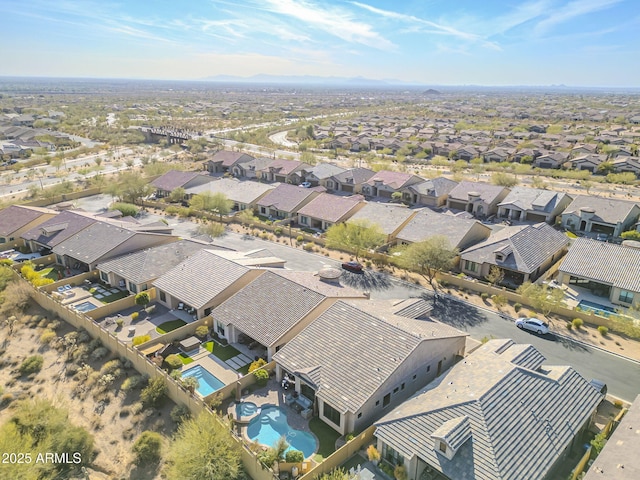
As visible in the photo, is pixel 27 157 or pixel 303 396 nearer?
pixel 303 396

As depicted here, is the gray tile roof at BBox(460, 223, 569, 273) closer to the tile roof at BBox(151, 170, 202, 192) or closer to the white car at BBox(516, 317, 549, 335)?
the white car at BBox(516, 317, 549, 335)

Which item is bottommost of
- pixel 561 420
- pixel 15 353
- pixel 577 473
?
pixel 15 353

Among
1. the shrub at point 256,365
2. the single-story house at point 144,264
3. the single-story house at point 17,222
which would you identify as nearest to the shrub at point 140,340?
the single-story house at point 144,264

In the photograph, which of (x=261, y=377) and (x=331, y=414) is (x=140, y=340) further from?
(x=331, y=414)

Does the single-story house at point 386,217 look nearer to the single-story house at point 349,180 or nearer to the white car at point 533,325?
the single-story house at point 349,180

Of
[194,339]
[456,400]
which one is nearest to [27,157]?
[194,339]

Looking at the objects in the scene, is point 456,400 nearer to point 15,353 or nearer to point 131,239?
point 15,353
